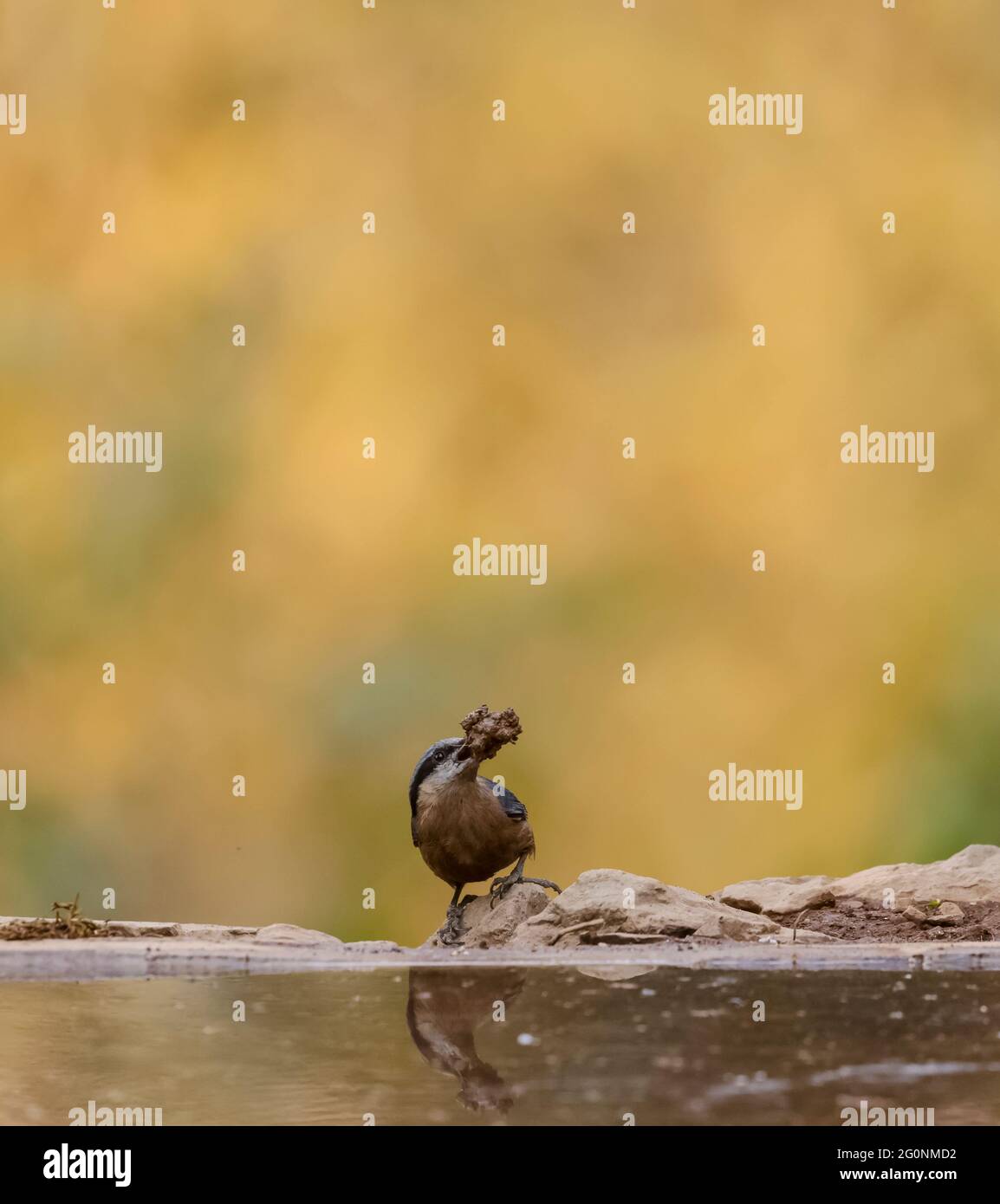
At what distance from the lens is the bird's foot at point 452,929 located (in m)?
10.1

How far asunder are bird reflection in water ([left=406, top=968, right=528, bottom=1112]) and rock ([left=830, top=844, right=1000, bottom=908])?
4467 millimetres

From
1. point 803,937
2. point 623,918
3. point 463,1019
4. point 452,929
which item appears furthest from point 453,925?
point 463,1019

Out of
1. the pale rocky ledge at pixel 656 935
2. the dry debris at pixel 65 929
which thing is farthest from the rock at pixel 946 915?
the dry debris at pixel 65 929

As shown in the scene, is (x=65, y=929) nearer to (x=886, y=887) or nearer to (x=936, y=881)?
(x=886, y=887)

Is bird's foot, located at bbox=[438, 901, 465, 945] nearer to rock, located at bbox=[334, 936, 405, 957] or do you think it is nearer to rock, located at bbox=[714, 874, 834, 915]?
rock, located at bbox=[334, 936, 405, 957]

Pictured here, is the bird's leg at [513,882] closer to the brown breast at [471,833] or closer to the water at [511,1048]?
the brown breast at [471,833]

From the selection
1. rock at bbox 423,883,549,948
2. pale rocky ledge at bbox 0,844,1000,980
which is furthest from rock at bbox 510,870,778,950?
rock at bbox 423,883,549,948

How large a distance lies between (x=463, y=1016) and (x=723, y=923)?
344 cm

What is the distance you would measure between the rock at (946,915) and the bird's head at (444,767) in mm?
3154

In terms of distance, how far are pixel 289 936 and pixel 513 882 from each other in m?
1.64

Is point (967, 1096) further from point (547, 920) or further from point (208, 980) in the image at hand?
point (547, 920)

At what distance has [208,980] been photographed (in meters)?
7.66

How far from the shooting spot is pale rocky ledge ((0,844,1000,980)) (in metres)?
8.02

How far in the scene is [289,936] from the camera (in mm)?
9922
